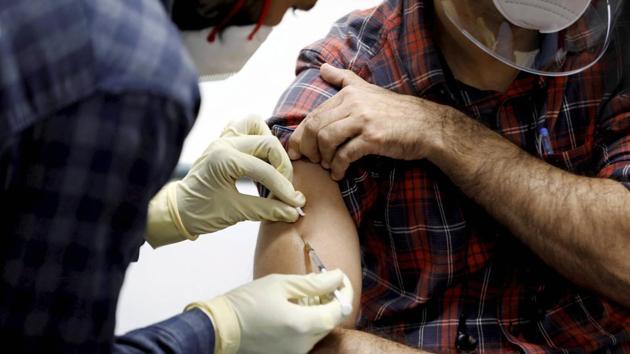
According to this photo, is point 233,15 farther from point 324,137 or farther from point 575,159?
point 575,159

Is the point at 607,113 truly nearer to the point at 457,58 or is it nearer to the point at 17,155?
the point at 457,58

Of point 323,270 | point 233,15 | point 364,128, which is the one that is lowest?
point 323,270

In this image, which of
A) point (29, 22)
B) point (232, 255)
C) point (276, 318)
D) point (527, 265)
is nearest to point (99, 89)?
point (29, 22)

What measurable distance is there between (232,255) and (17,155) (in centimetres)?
193

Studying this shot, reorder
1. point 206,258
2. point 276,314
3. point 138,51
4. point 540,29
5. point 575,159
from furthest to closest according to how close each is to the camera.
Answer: point 206,258, point 575,159, point 540,29, point 276,314, point 138,51

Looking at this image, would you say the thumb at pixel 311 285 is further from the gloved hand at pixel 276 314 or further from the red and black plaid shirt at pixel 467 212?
the red and black plaid shirt at pixel 467 212

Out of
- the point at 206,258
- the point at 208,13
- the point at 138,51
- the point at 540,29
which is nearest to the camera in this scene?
the point at 138,51

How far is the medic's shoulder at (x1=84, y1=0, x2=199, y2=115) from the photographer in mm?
883

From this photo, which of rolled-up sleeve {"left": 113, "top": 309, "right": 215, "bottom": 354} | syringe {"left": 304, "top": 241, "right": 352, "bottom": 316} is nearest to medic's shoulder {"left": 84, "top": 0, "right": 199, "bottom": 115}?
rolled-up sleeve {"left": 113, "top": 309, "right": 215, "bottom": 354}

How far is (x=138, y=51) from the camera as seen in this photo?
900mm

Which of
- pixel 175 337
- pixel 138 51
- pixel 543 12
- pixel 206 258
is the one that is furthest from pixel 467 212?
pixel 206 258

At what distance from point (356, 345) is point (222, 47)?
747mm

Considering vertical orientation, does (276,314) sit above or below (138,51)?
below

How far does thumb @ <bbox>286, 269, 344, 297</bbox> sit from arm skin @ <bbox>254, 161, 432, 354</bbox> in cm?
17
